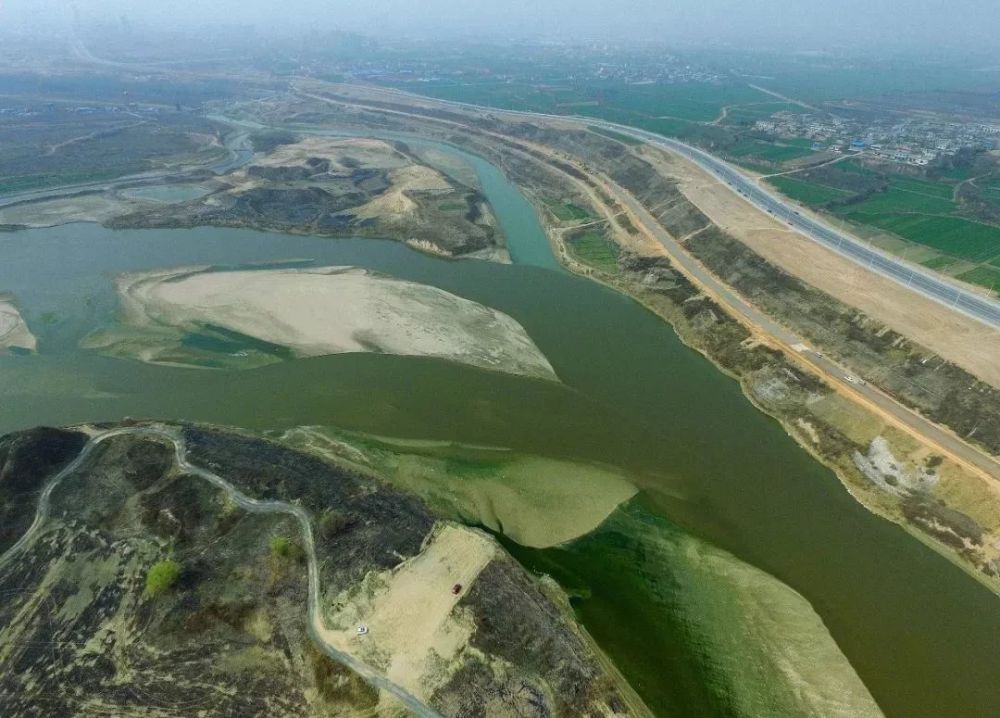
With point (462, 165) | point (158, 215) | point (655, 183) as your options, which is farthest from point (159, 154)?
point (655, 183)

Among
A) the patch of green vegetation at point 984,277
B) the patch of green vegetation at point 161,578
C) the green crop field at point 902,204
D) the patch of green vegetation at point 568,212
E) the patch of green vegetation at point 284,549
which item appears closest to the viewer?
the patch of green vegetation at point 161,578

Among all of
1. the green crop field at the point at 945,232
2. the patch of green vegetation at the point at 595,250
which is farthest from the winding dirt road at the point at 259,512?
the green crop field at the point at 945,232

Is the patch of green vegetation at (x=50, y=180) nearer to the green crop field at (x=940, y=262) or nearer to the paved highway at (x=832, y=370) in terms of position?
the paved highway at (x=832, y=370)

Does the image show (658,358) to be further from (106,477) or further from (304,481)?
(106,477)

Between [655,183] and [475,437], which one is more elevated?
[655,183]

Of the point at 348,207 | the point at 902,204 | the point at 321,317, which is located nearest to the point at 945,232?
the point at 902,204

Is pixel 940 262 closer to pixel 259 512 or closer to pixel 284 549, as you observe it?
pixel 284 549
